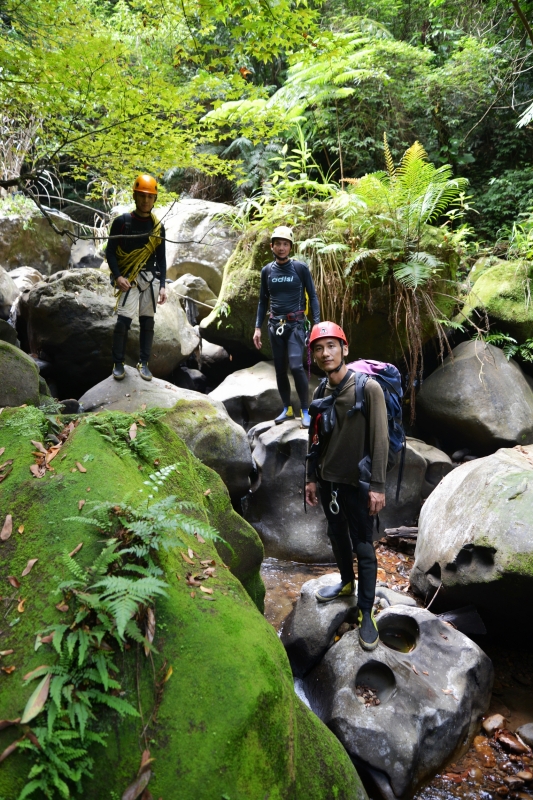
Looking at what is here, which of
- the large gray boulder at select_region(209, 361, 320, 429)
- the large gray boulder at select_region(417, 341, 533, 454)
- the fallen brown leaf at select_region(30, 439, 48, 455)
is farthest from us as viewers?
the large gray boulder at select_region(209, 361, 320, 429)

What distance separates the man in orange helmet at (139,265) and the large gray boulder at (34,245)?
708 centimetres

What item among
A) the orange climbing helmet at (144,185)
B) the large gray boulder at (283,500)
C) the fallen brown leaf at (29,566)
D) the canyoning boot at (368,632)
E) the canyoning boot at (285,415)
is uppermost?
the orange climbing helmet at (144,185)

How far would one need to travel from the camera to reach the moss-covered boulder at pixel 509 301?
7801 millimetres

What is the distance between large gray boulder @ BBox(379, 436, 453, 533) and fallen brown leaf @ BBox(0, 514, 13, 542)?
4984 millimetres

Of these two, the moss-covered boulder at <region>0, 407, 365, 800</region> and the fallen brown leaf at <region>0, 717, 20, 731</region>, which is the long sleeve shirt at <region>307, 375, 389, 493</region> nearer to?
the moss-covered boulder at <region>0, 407, 365, 800</region>

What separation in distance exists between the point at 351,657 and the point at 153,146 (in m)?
5.30

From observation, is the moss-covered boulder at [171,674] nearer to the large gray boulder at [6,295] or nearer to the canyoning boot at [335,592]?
the canyoning boot at [335,592]

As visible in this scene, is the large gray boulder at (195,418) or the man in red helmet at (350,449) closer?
the man in red helmet at (350,449)

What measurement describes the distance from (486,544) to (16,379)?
15.2 ft

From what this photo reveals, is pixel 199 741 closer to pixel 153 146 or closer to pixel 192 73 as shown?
pixel 153 146

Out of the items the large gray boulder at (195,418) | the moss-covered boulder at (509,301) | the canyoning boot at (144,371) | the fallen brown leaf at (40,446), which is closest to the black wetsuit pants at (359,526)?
the fallen brown leaf at (40,446)

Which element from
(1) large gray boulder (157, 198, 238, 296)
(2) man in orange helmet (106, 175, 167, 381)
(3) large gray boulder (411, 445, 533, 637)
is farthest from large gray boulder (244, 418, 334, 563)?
(1) large gray boulder (157, 198, 238, 296)

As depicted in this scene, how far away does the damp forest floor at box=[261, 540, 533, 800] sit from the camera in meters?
3.26

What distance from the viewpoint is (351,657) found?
3.68 meters
